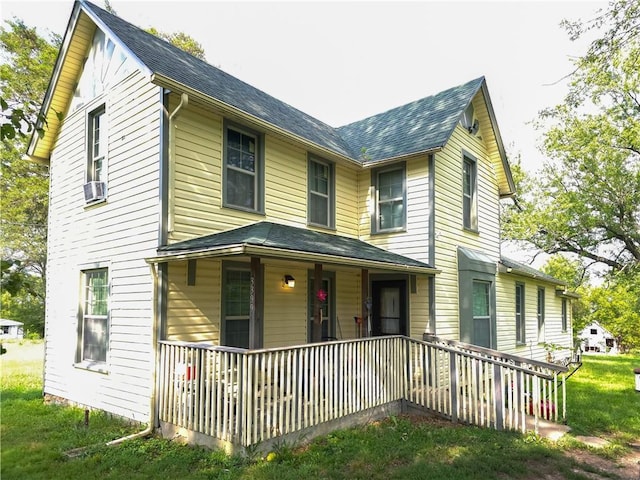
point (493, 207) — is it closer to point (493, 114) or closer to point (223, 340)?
point (493, 114)

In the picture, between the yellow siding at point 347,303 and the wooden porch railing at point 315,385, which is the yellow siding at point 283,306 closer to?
the yellow siding at point 347,303

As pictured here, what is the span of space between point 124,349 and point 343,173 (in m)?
5.97

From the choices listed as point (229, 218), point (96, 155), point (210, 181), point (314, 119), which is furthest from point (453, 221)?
point (96, 155)

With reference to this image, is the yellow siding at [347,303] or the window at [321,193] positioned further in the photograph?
the yellow siding at [347,303]

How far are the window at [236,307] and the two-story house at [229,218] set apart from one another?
3 centimetres

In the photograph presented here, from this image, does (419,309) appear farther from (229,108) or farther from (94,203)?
(94,203)

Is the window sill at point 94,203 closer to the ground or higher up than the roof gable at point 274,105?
closer to the ground

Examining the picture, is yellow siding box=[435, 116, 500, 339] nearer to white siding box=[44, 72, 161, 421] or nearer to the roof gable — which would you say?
the roof gable

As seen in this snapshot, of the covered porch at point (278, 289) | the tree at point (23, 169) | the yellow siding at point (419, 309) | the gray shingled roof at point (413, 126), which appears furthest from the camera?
the tree at point (23, 169)

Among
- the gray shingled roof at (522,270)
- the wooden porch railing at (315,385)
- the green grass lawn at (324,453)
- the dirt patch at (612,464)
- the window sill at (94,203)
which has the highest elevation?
the window sill at (94,203)

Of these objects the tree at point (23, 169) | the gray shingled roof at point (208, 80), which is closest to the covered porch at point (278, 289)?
the gray shingled roof at point (208, 80)

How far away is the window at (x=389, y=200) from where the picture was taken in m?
9.89

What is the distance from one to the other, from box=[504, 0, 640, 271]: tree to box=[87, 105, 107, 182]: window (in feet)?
67.0

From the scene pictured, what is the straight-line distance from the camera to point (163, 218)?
21.4ft
